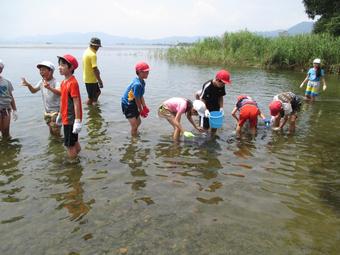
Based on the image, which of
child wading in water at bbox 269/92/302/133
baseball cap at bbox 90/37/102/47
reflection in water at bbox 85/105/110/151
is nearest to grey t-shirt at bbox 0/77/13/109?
reflection in water at bbox 85/105/110/151

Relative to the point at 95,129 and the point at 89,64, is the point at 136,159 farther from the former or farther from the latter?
the point at 89,64

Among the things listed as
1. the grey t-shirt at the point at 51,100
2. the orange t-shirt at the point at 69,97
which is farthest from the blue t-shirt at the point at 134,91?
the orange t-shirt at the point at 69,97

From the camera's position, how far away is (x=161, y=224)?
4.10 meters

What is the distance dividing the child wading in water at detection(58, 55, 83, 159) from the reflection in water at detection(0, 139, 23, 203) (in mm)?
1112

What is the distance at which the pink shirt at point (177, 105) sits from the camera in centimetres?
713

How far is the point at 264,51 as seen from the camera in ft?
86.7

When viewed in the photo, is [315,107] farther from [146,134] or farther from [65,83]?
[65,83]

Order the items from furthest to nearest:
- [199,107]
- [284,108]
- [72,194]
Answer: [284,108] → [199,107] → [72,194]

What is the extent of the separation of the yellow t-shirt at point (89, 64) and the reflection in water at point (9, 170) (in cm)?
328

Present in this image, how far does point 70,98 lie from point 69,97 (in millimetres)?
27

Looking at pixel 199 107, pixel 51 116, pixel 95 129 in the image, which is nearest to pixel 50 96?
pixel 51 116

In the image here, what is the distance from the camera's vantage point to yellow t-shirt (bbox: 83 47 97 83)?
31.4 ft

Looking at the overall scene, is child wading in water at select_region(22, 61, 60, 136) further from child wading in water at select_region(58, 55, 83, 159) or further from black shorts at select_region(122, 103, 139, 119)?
black shorts at select_region(122, 103, 139, 119)

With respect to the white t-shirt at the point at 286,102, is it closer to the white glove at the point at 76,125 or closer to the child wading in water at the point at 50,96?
the white glove at the point at 76,125
